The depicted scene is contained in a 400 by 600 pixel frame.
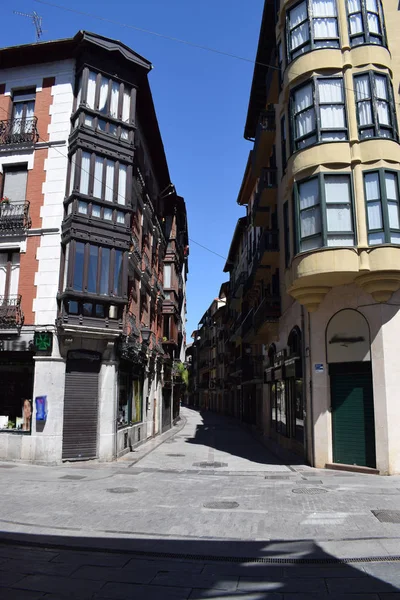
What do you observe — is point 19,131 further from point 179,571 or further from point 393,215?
point 179,571

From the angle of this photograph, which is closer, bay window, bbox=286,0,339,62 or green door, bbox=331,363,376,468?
green door, bbox=331,363,376,468

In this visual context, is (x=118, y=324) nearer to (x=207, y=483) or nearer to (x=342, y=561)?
(x=207, y=483)

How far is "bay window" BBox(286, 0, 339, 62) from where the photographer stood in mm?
17016

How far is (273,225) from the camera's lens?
935 inches

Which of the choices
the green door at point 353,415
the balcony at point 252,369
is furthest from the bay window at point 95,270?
the balcony at point 252,369

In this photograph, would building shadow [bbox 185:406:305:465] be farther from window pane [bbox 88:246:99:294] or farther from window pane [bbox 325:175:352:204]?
window pane [bbox 325:175:352:204]

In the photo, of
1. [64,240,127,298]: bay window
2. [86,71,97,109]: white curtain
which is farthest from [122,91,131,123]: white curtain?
[64,240,127,298]: bay window

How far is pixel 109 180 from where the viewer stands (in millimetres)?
19094

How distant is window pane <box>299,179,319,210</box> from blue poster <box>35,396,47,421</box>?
11336 mm

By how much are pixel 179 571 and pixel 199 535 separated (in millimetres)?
1892

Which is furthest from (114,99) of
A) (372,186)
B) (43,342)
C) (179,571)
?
(179,571)

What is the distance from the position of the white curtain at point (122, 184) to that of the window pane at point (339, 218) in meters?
8.24

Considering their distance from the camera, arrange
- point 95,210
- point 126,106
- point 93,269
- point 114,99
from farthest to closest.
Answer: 1. point 126,106
2. point 114,99
3. point 95,210
4. point 93,269

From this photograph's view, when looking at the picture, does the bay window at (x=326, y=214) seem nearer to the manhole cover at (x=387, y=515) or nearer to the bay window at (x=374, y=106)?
the bay window at (x=374, y=106)
